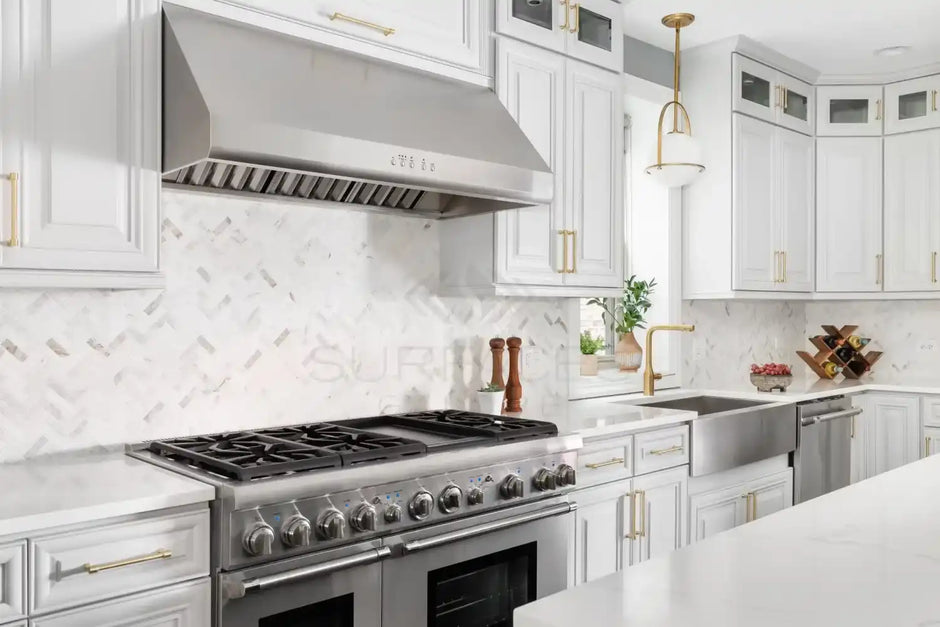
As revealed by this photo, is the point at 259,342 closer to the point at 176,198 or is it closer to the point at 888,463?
the point at 176,198

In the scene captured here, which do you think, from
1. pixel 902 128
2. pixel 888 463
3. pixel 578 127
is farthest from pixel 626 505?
pixel 902 128

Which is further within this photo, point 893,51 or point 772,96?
point 772,96

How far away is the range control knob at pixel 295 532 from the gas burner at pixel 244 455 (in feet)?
0.39

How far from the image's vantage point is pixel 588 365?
387cm

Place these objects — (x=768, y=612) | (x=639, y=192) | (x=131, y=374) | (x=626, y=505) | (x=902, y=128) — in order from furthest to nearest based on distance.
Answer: (x=902, y=128) → (x=639, y=192) → (x=626, y=505) → (x=131, y=374) → (x=768, y=612)

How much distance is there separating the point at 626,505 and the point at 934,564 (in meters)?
1.79

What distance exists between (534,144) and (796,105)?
2.37 metres

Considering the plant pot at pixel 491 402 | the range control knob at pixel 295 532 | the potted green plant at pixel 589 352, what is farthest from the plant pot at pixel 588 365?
the range control knob at pixel 295 532

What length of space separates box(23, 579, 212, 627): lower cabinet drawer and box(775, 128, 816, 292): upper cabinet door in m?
3.60

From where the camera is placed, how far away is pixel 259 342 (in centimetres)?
255

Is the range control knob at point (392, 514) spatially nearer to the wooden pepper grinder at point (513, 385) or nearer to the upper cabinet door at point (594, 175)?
the wooden pepper grinder at point (513, 385)

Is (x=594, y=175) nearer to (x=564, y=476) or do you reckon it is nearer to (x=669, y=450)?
(x=669, y=450)

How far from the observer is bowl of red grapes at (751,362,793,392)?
4110 millimetres

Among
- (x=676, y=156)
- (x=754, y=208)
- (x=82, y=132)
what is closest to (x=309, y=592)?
(x=82, y=132)
